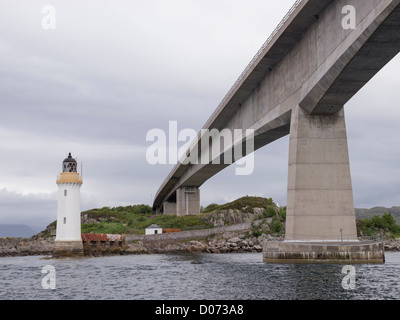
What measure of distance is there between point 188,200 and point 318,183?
67.0m

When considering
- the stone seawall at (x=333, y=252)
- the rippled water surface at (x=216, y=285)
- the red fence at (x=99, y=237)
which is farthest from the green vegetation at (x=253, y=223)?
the rippled water surface at (x=216, y=285)

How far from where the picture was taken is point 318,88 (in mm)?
33750

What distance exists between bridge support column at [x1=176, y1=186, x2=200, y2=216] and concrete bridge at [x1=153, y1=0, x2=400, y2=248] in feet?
180

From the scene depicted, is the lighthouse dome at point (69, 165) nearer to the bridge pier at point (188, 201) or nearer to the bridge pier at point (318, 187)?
the bridge pier at point (318, 187)

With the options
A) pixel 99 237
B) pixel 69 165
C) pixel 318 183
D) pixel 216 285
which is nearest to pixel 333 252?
pixel 318 183

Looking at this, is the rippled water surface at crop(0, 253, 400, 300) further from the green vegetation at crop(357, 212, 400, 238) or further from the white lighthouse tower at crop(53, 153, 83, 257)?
the green vegetation at crop(357, 212, 400, 238)

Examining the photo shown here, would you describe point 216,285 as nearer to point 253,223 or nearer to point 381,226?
point 253,223

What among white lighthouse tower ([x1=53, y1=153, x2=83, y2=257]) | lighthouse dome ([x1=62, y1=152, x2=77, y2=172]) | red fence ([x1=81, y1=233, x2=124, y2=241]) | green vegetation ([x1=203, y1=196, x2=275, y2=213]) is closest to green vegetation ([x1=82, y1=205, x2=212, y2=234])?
green vegetation ([x1=203, y1=196, x2=275, y2=213])

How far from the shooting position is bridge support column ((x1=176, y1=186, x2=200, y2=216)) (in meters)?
102

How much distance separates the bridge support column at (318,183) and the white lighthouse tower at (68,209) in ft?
81.5

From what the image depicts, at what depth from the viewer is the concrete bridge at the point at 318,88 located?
27.2 metres
